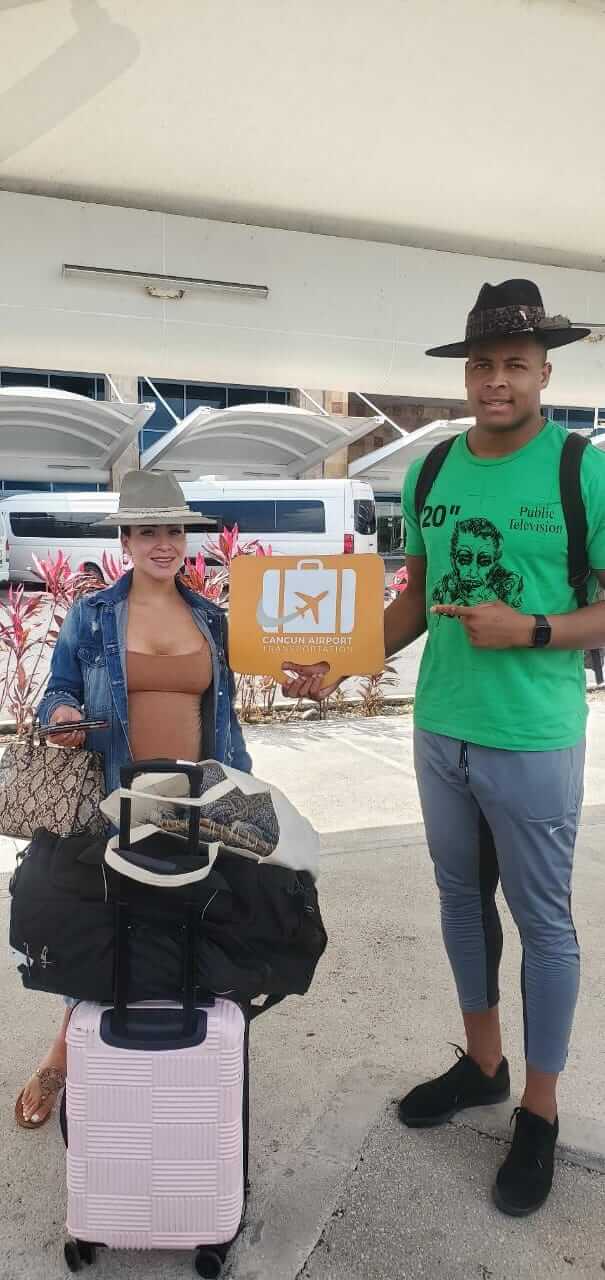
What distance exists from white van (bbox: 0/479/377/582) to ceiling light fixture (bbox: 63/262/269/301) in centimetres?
1354

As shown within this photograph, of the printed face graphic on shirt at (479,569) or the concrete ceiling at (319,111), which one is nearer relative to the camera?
the printed face graphic on shirt at (479,569)

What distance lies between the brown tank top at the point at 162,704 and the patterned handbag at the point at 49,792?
0.14 m

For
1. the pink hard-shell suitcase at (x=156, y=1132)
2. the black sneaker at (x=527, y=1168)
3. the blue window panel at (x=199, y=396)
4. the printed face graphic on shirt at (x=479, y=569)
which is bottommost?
the black sneaker at (x=527, y=1168)

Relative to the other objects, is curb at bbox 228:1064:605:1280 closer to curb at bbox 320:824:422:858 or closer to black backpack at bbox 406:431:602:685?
black backpack at bbox 406:431:602:685

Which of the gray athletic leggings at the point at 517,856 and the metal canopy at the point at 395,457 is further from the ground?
the metal canopy at the point at 395,457

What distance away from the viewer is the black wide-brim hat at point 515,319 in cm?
168

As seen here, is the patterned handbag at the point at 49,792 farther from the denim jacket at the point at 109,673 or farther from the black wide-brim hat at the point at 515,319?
the black wide-brim hat at the point at 515,319

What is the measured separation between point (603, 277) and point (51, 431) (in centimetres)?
1533

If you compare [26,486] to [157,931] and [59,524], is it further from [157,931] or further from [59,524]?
[157,931]

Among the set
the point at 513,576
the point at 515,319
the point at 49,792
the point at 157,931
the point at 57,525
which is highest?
the point at 515,319

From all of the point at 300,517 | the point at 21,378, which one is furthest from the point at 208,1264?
the point at 21,378

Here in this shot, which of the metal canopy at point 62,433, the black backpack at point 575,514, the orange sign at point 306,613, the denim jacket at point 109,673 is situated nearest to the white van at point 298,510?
the metal canopy at point 62,433

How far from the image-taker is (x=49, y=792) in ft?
5.94

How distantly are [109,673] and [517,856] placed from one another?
0.98 m
